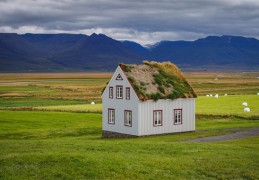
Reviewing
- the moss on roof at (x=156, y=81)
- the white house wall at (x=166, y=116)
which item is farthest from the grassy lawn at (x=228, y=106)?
the white house wall at (x=166, y=116)

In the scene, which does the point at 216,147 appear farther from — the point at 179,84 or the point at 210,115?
the point at 210,115

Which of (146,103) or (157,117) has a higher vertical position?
(146,103)

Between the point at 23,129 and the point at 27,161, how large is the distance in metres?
32.7

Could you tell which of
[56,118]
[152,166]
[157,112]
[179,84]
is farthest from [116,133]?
[152,166]

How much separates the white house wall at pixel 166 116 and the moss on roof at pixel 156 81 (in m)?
0.65

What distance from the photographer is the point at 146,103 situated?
45.4 meters

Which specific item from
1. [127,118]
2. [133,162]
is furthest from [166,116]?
[133,162]

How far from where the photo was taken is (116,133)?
48094 millimetres

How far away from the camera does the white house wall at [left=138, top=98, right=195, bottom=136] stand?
4516 cm

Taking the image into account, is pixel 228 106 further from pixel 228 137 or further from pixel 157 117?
pixel 228 137

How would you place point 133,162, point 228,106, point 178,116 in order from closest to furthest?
point 133,162 → point 178,116 → point 228,106

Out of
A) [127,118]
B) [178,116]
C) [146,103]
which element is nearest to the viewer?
[146,103]

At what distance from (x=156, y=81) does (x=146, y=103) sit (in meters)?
4.05

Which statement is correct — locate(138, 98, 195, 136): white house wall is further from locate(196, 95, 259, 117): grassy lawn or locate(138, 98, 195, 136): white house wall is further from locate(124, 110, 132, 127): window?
locate(196, 95, 259, 117): grassy lawn
